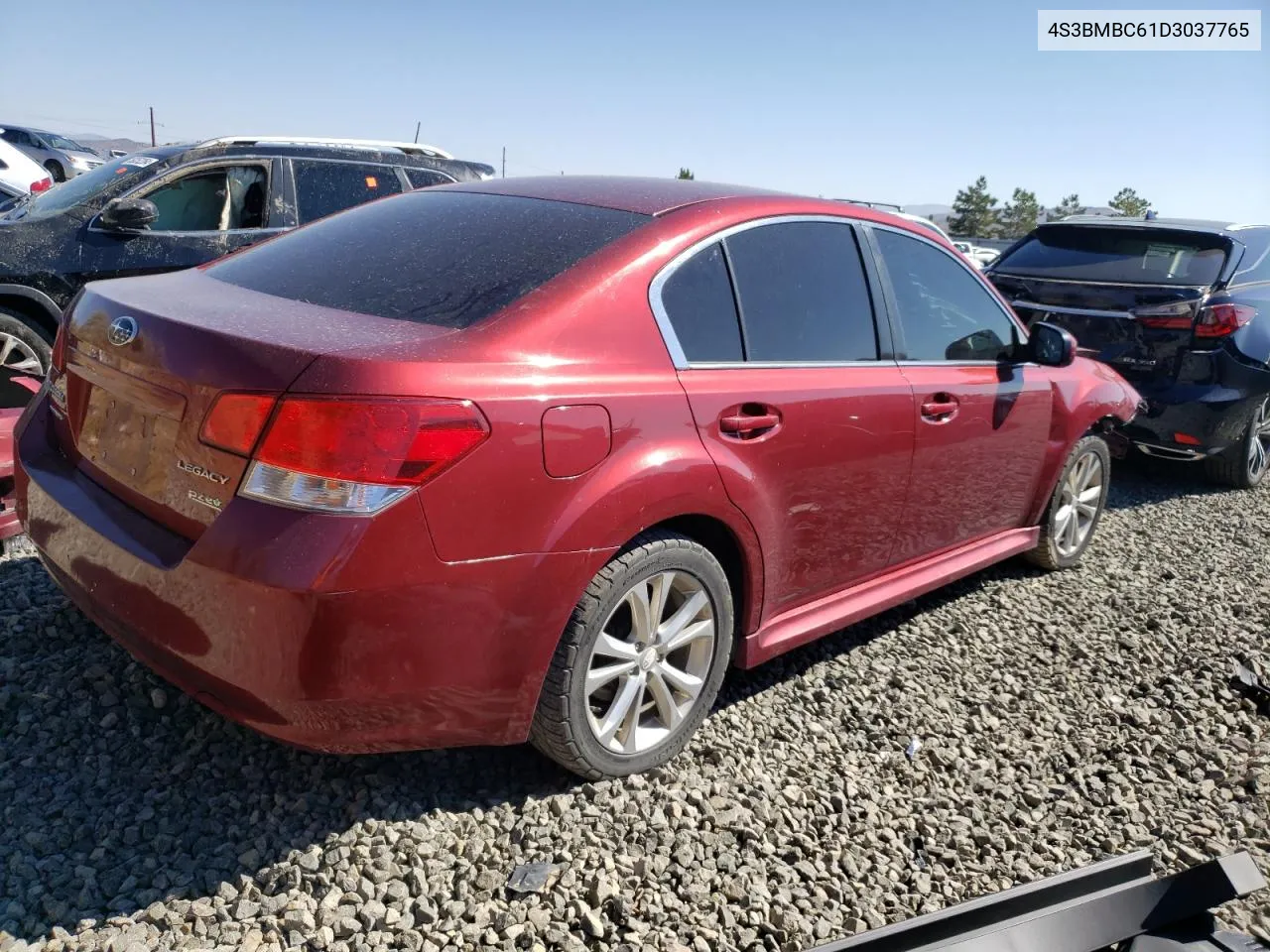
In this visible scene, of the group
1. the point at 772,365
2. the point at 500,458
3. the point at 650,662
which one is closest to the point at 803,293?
the point at 772,365

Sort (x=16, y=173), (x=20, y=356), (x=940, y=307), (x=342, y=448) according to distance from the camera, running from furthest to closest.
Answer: (x=16, y=173) → (x=20, y=356) → (x=940, y=307) → (x=342, y=448)

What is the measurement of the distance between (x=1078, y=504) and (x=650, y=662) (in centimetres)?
301

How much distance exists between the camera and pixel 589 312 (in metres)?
2.53

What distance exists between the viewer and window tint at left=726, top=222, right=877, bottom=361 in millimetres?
3000

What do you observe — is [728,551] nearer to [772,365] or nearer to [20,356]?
[772,365]

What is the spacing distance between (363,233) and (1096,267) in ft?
17.2

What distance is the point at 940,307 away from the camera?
382cm

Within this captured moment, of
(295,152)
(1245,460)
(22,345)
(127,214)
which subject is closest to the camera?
(22,345)

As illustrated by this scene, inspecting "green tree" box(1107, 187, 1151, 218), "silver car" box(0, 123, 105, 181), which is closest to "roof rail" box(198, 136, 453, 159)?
"silver car" box(0, 123, 105, 181)

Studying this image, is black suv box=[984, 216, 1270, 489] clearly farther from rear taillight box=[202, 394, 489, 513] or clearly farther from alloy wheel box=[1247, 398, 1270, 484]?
rear taillight box=[202, 394, 489, 513]

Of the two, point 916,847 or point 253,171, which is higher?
point 253,171

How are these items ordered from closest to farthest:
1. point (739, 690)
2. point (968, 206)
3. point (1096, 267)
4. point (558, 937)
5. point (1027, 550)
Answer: point (558, 937)
point (739, 690)
point (1027, 550)
point (1096, 267)
point (968, 206)

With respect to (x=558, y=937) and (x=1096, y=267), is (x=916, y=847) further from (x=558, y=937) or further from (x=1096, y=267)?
(x=1096, y=267)

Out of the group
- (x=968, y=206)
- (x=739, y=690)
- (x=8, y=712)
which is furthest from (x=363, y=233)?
(x=968, y=206)
